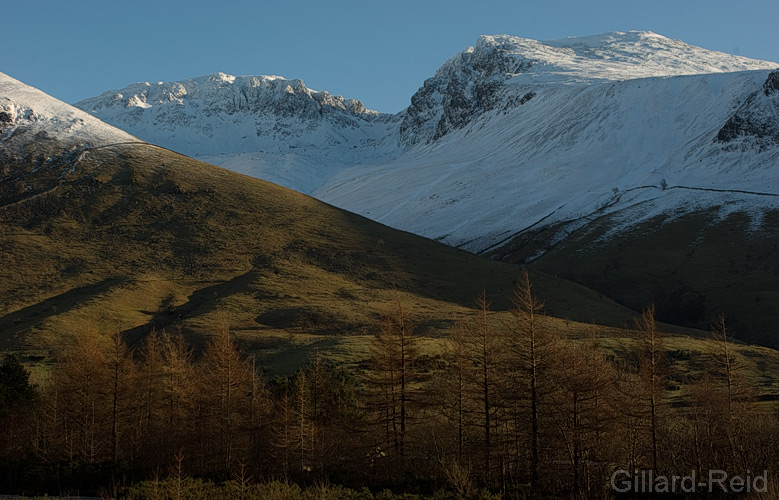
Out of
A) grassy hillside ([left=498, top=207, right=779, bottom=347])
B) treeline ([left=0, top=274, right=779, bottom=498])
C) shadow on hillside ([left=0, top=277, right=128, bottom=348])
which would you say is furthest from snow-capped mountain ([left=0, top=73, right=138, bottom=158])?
treeline ([left=0, top=274, right=779, bottom=498])

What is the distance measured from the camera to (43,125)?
17875 centimetres

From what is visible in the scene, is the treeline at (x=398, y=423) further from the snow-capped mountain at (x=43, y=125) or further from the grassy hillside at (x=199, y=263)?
the snow-capped mountain at (x=43, y=125)

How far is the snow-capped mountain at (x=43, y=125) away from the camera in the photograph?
17000cm

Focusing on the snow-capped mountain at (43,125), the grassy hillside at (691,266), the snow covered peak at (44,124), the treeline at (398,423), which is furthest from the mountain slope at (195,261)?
the treeline at (398,423)

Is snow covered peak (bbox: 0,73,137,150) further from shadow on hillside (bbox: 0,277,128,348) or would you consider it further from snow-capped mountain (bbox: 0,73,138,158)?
shadow on hillside (bbox: 0,277,128,348)

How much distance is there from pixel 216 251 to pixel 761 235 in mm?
134105

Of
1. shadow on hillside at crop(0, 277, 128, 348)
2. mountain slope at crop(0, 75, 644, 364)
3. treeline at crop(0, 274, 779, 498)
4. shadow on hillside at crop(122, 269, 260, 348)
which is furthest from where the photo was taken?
mountain slope at crop(0, 75, 644, 364)

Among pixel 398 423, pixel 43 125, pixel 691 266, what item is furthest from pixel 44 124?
pixel 398 423

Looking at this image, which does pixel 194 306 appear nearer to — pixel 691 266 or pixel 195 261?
pixel 195 261

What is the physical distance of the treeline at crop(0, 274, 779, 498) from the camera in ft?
133

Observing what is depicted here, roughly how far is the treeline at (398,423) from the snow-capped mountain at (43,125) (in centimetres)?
12837

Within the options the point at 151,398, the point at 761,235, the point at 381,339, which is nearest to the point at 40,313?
the point at 151,398

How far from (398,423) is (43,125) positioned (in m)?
164

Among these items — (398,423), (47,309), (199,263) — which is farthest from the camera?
(199,263)
